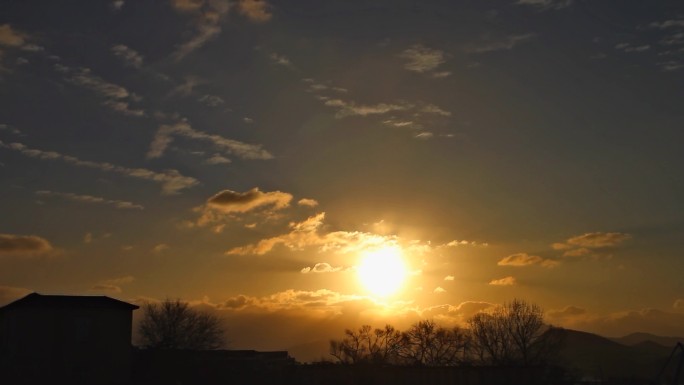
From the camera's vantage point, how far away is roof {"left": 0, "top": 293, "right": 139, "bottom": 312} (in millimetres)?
62688

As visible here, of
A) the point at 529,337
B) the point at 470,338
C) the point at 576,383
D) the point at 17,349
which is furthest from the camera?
the point at 470,338

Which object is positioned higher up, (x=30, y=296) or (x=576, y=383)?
Result: (x=30, y=296)

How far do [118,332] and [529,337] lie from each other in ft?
207

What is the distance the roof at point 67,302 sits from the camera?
6269 cm

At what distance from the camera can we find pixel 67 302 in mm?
63500

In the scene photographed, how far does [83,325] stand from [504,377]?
4143 centimetres

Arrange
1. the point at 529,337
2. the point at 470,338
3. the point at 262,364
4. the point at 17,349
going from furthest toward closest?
the point at 470,338 < the point at 529,337 < the point at 262,364 < the point at 17,349

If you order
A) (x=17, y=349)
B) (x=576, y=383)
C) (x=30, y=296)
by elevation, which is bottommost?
(x=576, y=383)

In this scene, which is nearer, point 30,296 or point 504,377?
point 30,296

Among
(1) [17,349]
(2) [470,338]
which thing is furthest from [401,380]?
(2) [470,338]

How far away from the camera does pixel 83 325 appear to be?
62.8 metres

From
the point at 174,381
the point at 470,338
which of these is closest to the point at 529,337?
the point at 470,338

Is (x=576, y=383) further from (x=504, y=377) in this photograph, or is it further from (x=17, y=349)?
(x=17, y=349)

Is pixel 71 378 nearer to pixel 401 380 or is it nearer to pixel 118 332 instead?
pixel 118 332
